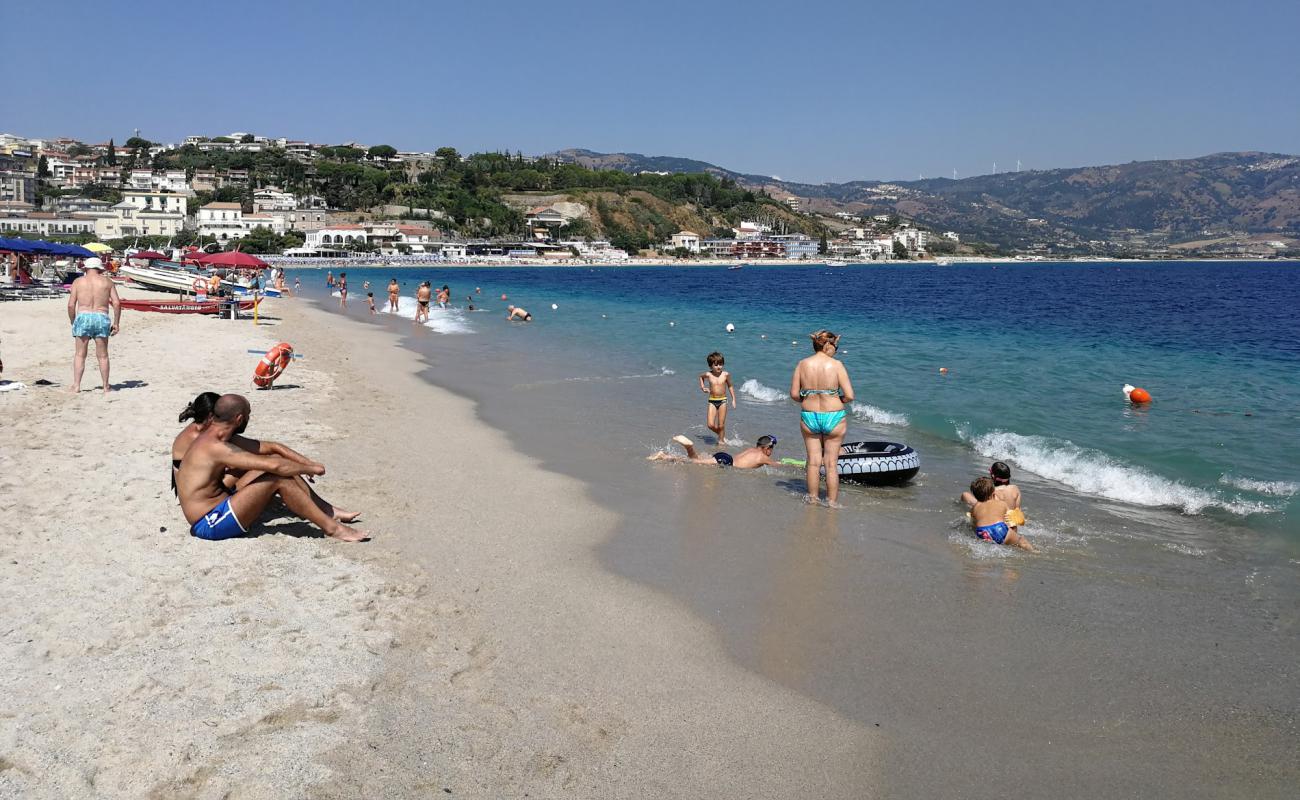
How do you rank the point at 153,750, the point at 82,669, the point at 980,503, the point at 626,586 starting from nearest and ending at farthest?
the point at 153,750 < the point at 82,669 < the point at 626,586 < the point at 980,503

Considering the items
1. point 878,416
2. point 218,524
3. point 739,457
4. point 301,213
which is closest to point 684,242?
point 301,213

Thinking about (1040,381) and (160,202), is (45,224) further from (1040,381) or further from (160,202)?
(1040,381)

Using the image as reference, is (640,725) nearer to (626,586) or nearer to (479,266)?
(626,586)

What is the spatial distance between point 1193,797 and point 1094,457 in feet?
24.7

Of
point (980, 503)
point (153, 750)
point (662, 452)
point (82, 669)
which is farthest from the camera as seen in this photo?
point (662, 452)

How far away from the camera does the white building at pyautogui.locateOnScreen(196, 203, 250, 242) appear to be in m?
116

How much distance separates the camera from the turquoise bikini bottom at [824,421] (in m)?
7.78

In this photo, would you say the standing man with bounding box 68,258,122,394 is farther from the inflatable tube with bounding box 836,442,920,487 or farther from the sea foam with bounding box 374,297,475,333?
the sea foam with bounding box 374,297,475,333

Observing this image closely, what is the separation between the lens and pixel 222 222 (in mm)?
118688

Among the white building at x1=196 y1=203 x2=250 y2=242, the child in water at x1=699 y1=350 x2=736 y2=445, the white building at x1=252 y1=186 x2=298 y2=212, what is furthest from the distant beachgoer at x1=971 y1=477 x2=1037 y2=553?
the white building at x1=252 y1=186 x2=298 y2=212

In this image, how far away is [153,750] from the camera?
3.46 metres

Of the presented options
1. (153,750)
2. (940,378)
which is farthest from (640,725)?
(940,378)

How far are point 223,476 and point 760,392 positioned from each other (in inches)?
424

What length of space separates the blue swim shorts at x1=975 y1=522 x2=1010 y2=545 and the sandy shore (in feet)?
9.72
